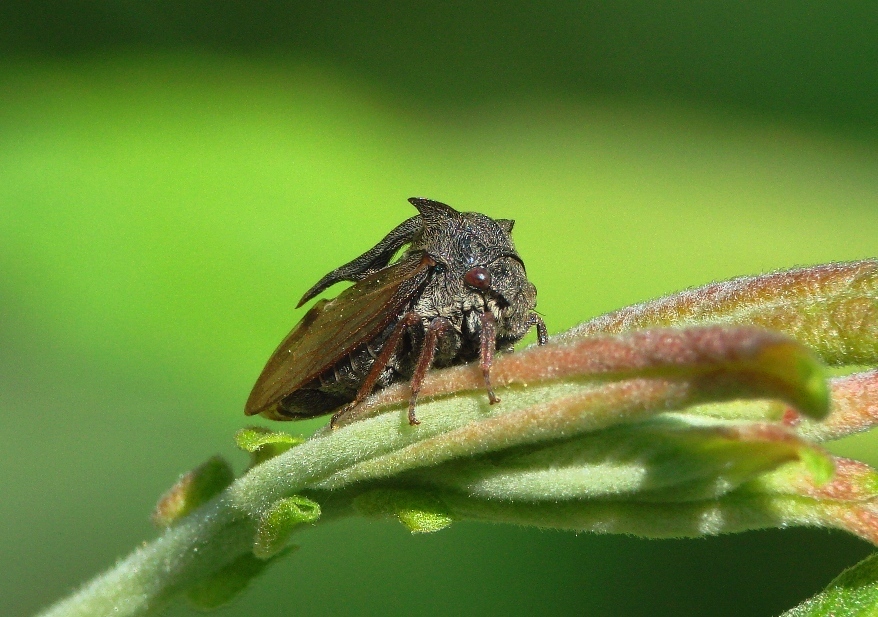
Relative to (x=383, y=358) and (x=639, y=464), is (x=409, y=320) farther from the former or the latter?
(x=639, y=464)

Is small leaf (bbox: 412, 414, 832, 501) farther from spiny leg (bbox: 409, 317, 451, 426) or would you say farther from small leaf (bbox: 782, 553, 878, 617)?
small leaf (bbox: 782, 553, 878, 617)

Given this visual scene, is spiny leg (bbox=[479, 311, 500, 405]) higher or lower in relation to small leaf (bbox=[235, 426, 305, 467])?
higher

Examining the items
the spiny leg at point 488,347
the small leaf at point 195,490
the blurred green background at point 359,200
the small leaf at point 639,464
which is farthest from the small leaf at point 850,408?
the blurred green background at point 359,200

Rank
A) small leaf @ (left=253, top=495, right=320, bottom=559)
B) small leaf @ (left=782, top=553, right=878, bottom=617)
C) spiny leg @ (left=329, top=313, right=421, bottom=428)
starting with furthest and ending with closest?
1. spiny leg @ (left=329, top=313, right=421, bottom=428)
2. small leaf @ (left=253, top=495, right=320, bottom=559)
3. small leaf @ (left=782, top=553, right=878, bottom=617)

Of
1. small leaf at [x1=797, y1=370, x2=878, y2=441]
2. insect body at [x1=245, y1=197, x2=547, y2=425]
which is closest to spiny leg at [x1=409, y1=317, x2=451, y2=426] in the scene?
insect body at [x1=245, y1=197, x2=547, y2=425]

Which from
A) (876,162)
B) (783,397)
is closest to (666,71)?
(876,162)

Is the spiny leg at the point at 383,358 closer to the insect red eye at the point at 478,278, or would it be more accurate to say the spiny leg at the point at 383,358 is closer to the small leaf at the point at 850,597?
the insect red eye at the point at 478,278

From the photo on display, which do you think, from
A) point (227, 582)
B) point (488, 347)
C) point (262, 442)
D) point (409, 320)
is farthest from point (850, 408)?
point (227, 582)

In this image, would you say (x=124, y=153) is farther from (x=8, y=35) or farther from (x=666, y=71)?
(x=666, y=71)
